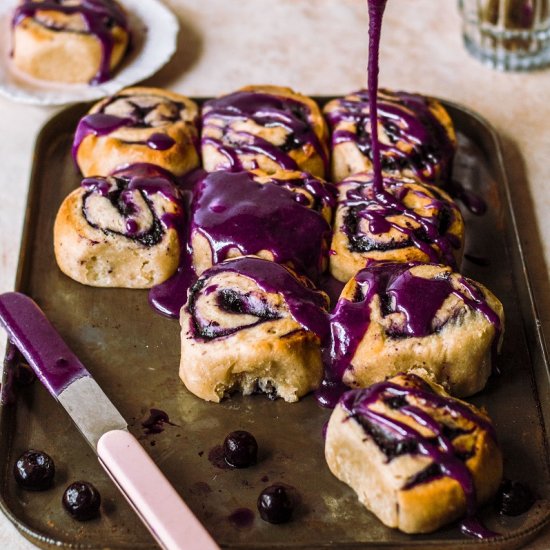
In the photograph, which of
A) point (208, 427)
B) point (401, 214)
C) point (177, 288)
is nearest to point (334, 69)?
point (401, 214)

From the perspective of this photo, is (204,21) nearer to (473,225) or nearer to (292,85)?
(292,85)

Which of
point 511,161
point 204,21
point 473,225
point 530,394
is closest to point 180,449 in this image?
point 530,394

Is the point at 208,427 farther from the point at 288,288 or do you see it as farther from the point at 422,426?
the point at 422,426

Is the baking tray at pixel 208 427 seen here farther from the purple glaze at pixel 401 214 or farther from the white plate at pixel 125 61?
the white plate at pixel 125 61

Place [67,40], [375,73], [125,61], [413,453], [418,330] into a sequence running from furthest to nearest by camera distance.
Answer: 1. [125,61]
2. [67,40]
3. [375,73]
4. [418,330]
5. [413,453]

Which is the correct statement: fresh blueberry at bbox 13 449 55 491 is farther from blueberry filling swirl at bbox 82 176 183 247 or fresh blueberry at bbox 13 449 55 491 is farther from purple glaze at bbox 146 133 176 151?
purple glaze at bbox 146 133 176 151

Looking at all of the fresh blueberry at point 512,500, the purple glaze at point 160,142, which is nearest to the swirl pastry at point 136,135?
the purple glaze at point 160,142
